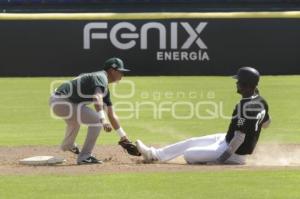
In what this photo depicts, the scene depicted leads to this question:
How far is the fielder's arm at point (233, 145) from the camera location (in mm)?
10305

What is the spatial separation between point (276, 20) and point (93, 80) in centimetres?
1665

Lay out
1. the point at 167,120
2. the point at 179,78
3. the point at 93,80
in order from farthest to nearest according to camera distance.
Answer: the point at 179,78
the point at 167,120
the point at 93,80

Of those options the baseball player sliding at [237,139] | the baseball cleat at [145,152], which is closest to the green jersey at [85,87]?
the baseball cleat at [145,152]

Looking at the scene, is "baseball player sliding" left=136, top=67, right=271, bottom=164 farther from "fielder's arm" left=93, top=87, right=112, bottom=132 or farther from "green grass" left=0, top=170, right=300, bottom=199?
"fielder's arm" left=93, top=87, right=112, bottom=132

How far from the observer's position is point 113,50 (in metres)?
26.2

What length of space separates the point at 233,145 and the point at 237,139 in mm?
122

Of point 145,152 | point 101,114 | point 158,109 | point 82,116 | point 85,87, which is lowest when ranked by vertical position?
point 158,109

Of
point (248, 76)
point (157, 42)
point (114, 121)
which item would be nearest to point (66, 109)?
point (114, 121)

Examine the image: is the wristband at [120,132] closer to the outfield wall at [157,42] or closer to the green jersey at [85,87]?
the green jersey at [85,87]

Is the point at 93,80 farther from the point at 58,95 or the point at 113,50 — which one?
the point at 113,50

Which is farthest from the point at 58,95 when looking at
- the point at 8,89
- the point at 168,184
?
the point at 8,89

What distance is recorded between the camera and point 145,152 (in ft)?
35.8

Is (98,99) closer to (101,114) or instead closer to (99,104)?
(99,104)

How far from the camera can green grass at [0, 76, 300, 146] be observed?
14.6 m
